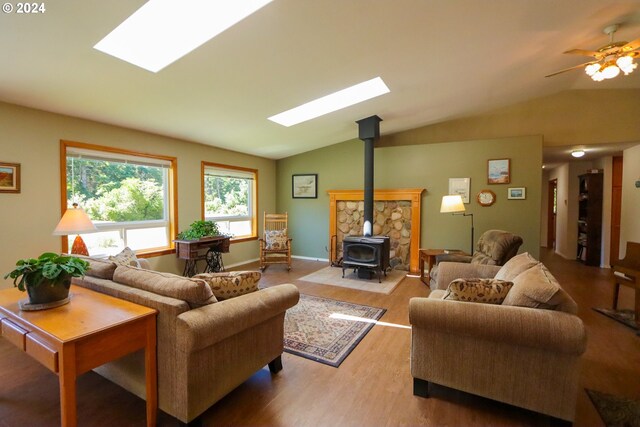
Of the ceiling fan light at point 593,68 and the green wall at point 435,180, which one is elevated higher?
the ceiling fan light at point 593,68

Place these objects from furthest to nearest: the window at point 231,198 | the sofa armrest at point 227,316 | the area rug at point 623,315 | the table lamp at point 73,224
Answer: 1. the window at point 231,198
2. the area rug at point 623,315
3. the table lamp at point 73,224
4. the sofa armrest at point 227,316

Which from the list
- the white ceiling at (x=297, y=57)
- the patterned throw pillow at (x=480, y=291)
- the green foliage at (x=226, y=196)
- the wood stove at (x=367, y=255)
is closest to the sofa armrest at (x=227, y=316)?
the patterned throw pillow at (x=480, y=291)

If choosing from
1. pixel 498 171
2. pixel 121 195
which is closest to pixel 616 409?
pixel 498 171

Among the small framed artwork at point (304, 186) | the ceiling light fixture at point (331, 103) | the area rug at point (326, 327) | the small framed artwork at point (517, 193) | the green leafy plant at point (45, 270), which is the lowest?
the area rug at point (326, 327)

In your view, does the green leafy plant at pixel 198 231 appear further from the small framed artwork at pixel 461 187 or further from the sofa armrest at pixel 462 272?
the small framed artwork at pixel 461 187

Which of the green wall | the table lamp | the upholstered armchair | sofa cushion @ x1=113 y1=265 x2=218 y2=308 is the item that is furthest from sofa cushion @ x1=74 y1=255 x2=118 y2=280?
the green wall

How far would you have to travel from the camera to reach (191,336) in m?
1.43

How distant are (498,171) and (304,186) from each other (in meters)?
3.70

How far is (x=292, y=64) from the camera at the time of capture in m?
2.75

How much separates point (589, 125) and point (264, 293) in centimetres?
582

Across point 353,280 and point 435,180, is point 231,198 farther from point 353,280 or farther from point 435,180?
point 435,180

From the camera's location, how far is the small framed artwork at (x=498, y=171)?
16.0 feet

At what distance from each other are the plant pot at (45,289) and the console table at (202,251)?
8.56 ft

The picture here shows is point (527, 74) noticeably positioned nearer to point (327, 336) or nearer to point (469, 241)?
point (469, 241)
